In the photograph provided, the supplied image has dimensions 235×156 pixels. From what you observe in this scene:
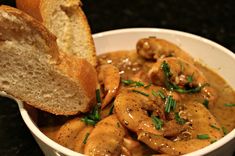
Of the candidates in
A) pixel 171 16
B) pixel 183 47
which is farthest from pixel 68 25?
pixel 171 16

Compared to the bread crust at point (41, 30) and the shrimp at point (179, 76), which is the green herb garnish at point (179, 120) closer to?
the shrimp at point (179, 76)

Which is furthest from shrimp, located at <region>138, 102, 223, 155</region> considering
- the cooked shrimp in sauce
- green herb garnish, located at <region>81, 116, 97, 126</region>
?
green herb garnish, located at <region>81, 116, 97, 126</region>

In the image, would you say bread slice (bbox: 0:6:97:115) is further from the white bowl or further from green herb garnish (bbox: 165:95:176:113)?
green herb garnish (bbox: 165:95:176:113)

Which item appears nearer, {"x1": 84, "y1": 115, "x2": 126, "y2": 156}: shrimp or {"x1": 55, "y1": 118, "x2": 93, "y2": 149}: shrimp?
{"x1": 84, "y1": 115, "x2": 126, "y2": 156}: shrimp

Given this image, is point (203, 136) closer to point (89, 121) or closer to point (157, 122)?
point (157, 122)

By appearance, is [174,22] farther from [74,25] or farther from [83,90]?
[83,90]

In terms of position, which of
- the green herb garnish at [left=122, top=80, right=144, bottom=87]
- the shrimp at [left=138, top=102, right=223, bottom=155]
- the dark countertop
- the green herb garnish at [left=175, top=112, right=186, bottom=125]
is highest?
the green herb garnish at [left=122, top=80, right=144, bottom=87]

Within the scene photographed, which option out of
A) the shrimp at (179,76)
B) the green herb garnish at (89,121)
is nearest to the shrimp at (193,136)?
the shrimp at (179,76)
